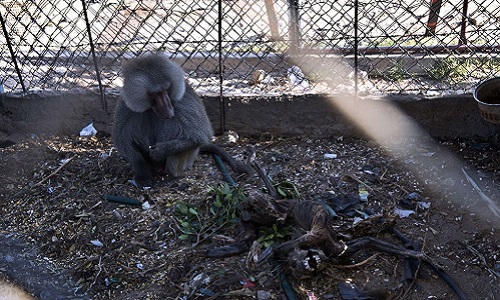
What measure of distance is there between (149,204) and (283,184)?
3.48 feet

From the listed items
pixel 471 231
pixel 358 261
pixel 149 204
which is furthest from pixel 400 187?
pixel 149 204

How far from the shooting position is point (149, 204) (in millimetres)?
4984

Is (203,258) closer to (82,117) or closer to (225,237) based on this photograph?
(225,237)

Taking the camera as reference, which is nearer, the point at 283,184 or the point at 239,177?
the point at 283,184

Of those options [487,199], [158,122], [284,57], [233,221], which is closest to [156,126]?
[158,122]

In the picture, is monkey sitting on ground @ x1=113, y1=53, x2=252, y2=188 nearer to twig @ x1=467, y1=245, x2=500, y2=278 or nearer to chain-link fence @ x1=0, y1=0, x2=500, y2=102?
chain-link fence @ x1=0, y1=0, x2=500, y2=102

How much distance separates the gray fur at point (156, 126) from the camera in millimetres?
4852

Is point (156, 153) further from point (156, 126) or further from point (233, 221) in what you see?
point (233, 221)

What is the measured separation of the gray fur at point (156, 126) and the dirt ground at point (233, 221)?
0.67 feet

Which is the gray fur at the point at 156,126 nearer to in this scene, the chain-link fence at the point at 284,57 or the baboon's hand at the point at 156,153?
the baboon's hand at the point at 156,153

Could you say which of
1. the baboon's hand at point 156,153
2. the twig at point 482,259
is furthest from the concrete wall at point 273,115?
the twig at point 482,259

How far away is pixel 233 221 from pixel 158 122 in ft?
3.69

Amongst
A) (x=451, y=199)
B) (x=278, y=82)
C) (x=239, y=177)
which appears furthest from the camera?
(x=278, y=82)

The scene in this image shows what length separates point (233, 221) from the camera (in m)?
4.54
